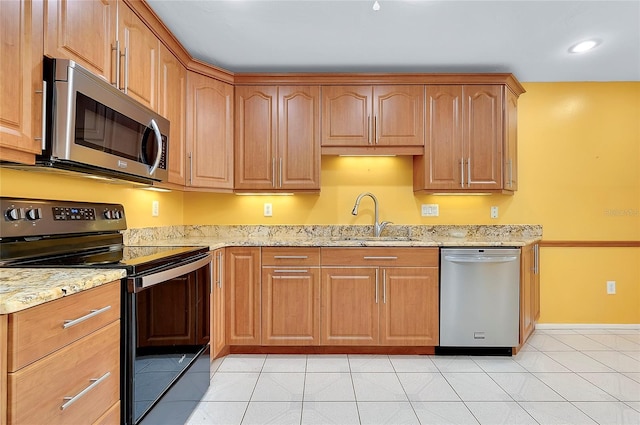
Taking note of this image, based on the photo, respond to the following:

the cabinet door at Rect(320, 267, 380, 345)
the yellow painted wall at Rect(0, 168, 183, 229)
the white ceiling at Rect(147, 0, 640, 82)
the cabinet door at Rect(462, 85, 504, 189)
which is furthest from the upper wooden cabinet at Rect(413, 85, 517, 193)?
the yellow painted wall at Rect(0, 168, 183, 229)

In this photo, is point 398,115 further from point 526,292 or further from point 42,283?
point 42,283

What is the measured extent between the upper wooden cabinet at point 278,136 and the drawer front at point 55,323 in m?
1.78

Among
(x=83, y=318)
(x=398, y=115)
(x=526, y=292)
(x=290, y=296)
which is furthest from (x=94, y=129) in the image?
(x=526, y=292)

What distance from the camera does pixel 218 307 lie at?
246 centimetres

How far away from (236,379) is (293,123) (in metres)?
1.97

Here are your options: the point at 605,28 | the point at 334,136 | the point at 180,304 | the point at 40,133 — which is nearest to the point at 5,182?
the point at 40,133

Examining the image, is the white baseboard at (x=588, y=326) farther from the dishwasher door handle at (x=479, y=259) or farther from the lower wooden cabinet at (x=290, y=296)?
the lower wooden cabinet at (x=290, y=296)

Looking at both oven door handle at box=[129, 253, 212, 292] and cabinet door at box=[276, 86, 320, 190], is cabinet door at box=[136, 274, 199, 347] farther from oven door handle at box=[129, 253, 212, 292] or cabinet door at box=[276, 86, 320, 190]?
cabinet door at box=[276, 86, 320, 190]

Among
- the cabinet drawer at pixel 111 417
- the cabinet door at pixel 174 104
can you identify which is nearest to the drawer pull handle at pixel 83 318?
the cabinet drawer at pixel 111 417

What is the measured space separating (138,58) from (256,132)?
1.08 m

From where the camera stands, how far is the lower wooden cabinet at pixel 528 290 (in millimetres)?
2623

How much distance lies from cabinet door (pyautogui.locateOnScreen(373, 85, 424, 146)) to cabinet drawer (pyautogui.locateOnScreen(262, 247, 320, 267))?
3.55 ft

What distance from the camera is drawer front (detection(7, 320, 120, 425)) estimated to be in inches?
33.9

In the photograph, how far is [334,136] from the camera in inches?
115
